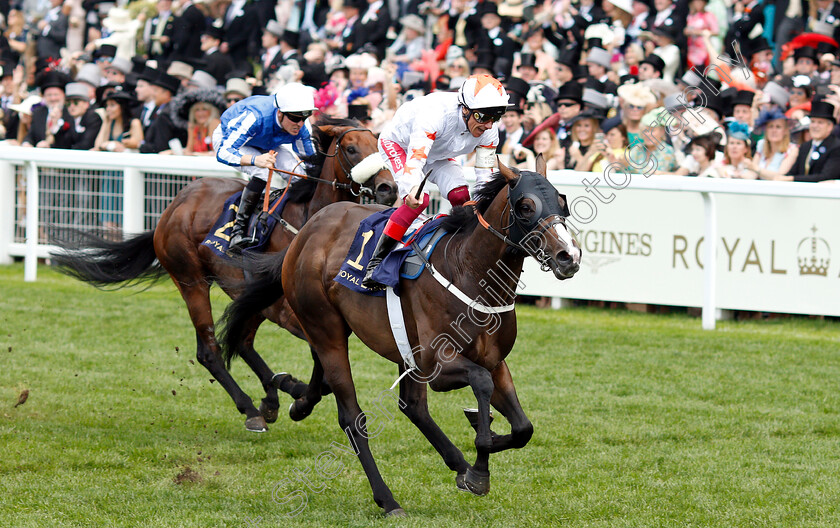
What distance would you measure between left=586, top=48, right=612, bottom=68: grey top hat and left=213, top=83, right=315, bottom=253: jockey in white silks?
5030 millimetres

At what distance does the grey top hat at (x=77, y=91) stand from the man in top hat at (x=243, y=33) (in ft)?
9.50

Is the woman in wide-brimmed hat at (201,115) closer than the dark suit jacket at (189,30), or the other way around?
the woman in wide-brimmed hat at (201,115)

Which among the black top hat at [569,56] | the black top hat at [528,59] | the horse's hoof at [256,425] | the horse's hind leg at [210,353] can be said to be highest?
the black top hat at [569,56]

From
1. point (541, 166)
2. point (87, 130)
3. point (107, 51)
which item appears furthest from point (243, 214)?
point (107, 51)

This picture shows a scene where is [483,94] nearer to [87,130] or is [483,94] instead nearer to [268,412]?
[268,412]

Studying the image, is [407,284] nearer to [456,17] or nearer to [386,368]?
[386,368]

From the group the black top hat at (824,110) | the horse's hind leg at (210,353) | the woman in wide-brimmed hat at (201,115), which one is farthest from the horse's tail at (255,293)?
the woman in wide-brimmed hat at (201,115)

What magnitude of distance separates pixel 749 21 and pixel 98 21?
1090 cm

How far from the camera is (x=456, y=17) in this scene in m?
13.2

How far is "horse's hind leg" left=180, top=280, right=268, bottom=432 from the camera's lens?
6.11 metres

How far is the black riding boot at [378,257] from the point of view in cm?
479

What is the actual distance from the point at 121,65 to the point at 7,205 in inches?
141

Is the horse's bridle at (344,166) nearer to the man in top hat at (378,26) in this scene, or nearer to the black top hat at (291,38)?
the man in top hat at (378,26)

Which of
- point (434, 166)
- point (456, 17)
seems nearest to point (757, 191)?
point (434, 166)
